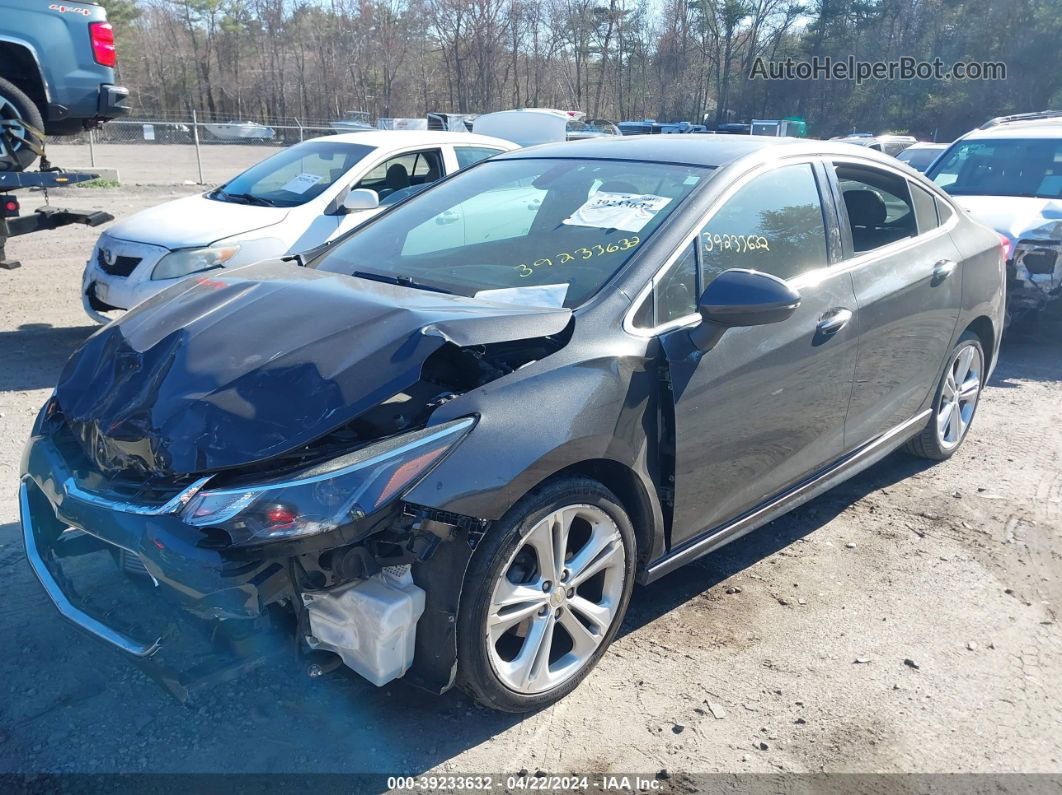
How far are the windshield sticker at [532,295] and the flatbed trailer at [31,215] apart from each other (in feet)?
19.3

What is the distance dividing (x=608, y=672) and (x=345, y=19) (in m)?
52.6

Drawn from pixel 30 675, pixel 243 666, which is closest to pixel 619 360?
pixel 243 666

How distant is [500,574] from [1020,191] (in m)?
8.00

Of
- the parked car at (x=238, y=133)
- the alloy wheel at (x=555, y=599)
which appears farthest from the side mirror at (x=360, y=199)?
the parked car at (x=238, y=133)

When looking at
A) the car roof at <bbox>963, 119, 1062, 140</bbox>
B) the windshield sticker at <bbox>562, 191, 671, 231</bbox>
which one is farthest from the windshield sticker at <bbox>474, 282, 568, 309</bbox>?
the car roof at <bbox>963, 119, 1062, 140</bbox>

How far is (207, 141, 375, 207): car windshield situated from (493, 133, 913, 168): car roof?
3608mm

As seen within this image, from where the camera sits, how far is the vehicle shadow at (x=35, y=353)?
20.2 ft

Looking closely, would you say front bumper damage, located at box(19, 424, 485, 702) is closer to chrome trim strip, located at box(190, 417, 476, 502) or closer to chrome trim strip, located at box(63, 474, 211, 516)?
chrome trim strip, located at box(63, 474, 211, 516)

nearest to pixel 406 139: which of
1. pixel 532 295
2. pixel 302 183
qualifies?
pixel 302 183

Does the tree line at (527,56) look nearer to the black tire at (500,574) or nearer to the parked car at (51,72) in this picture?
the parked car at (51,72)

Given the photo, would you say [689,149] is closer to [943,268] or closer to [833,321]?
[833,321]

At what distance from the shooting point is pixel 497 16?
47.6m

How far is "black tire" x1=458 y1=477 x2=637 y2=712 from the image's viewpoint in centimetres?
258

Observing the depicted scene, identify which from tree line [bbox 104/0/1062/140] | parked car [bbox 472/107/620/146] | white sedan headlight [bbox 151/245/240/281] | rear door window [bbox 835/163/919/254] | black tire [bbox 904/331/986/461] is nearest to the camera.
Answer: rear door window [bbox 835/163/919/254]
